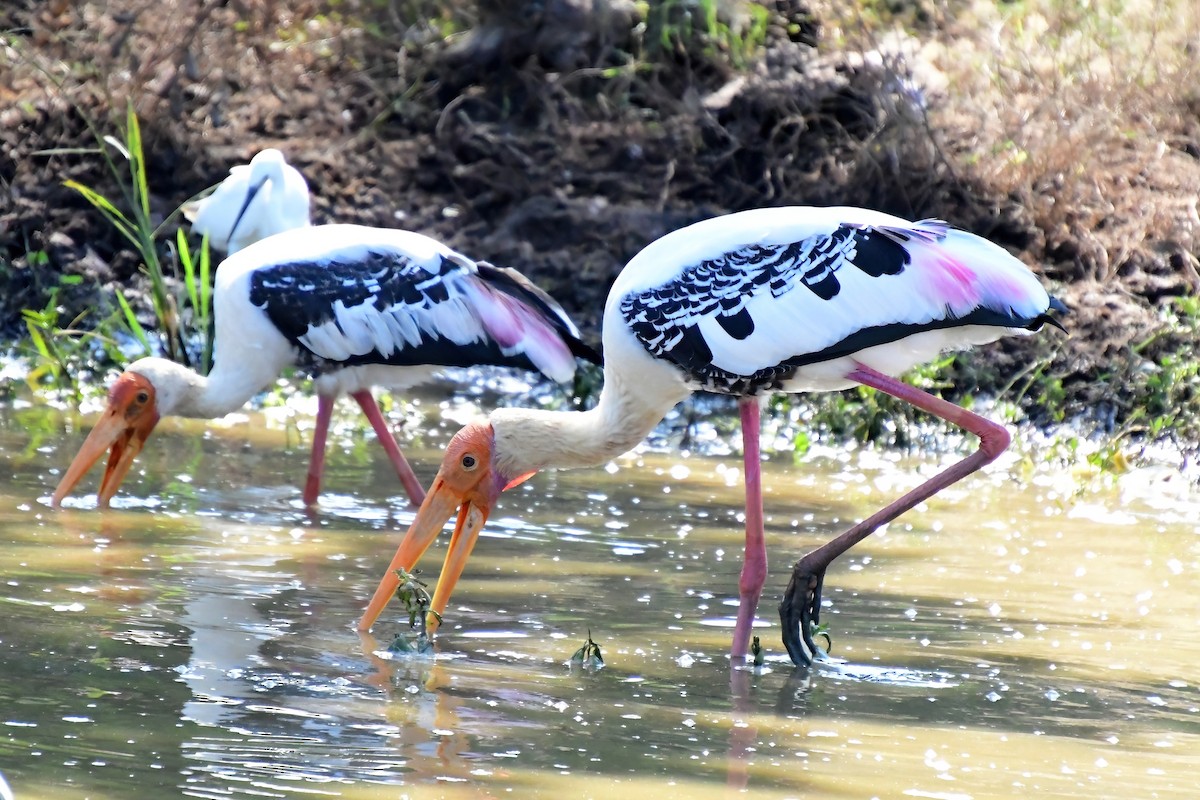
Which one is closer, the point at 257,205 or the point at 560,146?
the point at 257,205

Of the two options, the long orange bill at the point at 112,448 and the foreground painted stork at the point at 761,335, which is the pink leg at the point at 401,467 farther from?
the foreground painted stork at the point at 761,335

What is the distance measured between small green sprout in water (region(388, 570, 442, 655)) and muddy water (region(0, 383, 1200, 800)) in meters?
0.06

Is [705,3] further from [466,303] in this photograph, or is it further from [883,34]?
[466,303]

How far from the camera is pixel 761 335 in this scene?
4836mm

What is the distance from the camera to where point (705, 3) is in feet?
35.2

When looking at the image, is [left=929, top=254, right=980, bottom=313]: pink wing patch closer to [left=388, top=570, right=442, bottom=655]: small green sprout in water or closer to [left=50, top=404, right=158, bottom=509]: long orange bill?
[left=388, top=570, right=442, bottom=655]: small green sprout in water

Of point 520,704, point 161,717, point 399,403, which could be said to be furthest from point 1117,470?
point 161,717

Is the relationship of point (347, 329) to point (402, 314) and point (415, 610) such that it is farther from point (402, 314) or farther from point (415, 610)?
point (415, 610)

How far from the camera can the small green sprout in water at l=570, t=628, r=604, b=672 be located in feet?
14.0

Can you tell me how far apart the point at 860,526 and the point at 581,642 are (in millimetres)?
808

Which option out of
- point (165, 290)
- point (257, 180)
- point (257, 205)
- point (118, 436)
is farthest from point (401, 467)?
point (165, 290)

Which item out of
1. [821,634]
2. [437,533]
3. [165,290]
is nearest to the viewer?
[821,634]

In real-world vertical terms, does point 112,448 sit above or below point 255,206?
below

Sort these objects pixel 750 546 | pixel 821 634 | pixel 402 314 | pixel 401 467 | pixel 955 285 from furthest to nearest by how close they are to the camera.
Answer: pixel 402 314, pixel 401 467, pixel 750 546, pixel 955 285, pixel 821 634
